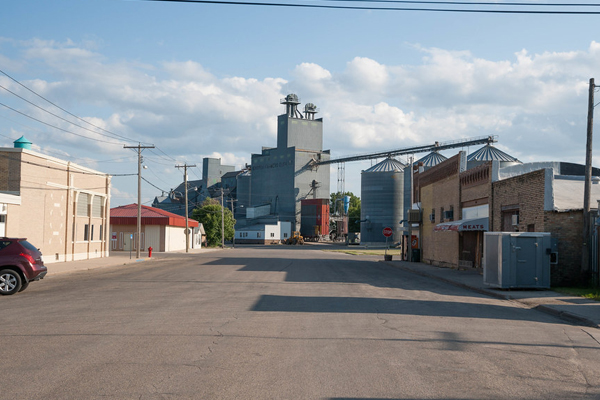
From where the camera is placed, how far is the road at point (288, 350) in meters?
6.52

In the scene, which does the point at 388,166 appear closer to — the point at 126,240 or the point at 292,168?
the point at 292,168

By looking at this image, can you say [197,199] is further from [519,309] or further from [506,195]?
[519,309]

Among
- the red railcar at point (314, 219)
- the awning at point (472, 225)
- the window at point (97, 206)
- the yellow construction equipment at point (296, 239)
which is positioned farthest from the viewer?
the red railcar at point (314, 219)

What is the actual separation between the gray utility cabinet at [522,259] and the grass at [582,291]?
0.70 metres

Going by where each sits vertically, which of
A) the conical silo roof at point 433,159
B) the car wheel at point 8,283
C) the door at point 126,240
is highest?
the conical silo roof at point 433,159

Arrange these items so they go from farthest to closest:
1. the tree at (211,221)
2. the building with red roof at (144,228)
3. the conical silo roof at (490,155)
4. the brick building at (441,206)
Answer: the tree at (211,221)
the conical silo roof at (490,155)
the building with red roof at (144,228)
the brick building at (441,206)

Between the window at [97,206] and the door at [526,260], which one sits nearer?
the door at [526,260]

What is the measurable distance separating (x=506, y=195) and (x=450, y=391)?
20.9 metres

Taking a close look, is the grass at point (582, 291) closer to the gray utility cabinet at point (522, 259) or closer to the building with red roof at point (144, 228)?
the gray utility cabinet at point (522, 259)

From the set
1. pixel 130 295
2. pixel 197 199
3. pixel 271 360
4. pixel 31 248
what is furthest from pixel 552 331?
pixel 197 199

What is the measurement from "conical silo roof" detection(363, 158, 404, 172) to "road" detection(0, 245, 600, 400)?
8751cm

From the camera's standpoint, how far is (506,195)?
84.3 ft

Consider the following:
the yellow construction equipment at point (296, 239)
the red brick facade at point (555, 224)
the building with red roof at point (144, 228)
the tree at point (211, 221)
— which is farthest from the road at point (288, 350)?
the yellow construction equipment at point (296, 239)

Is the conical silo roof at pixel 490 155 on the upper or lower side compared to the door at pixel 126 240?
upper
